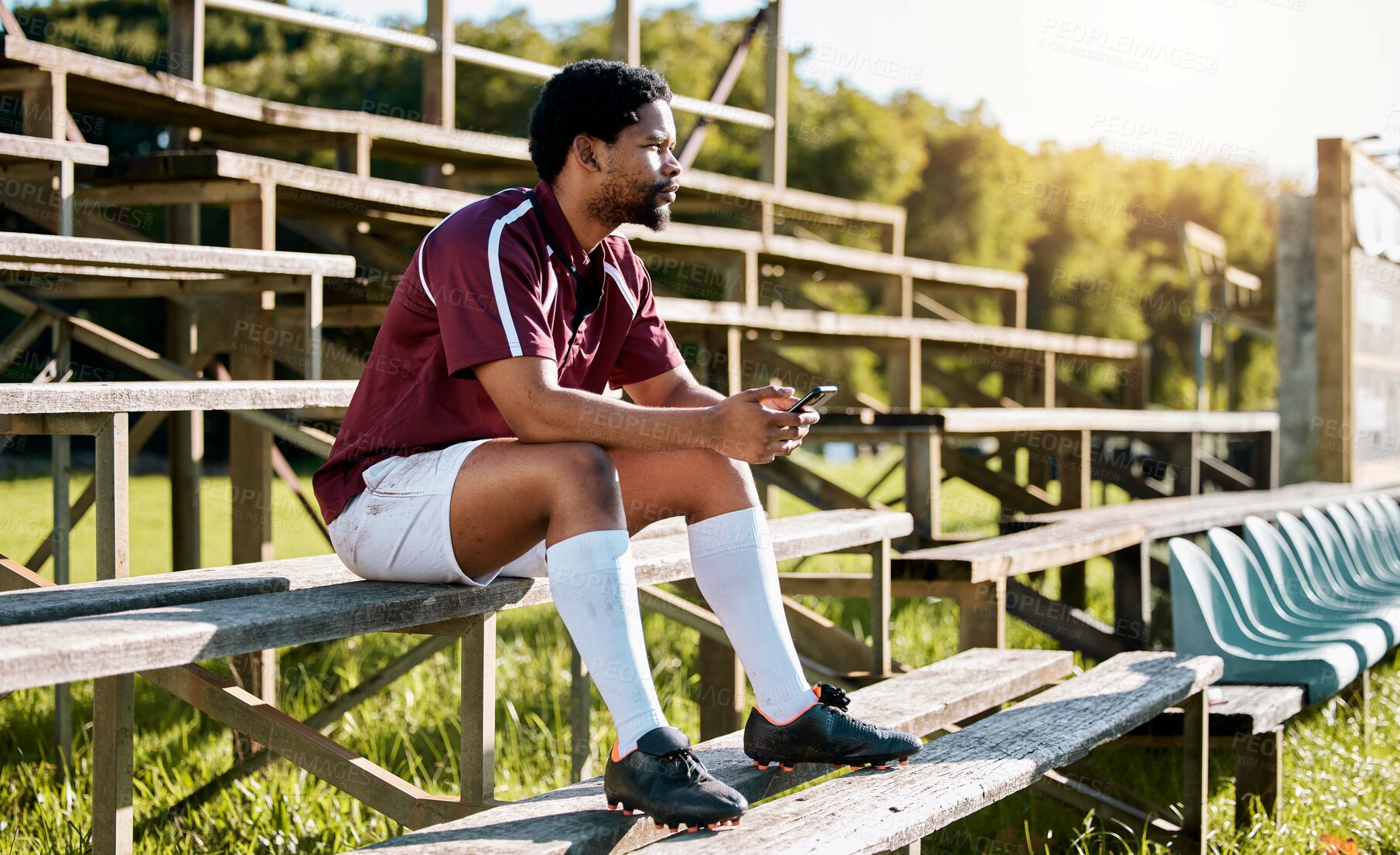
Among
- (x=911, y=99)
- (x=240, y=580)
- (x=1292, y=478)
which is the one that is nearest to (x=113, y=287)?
(x=240, y=580)

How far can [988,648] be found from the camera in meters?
3.67

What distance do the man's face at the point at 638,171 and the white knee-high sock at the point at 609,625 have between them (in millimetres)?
687

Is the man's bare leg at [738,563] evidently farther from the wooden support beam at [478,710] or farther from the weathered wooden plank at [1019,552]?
the weathered wooden plank at [1019,552]

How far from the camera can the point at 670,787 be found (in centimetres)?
194

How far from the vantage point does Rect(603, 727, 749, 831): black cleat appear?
76.2 inches

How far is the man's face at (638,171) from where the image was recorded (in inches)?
95.1

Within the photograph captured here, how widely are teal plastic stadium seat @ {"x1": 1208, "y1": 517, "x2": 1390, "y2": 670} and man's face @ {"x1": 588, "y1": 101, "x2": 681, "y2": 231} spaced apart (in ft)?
8.95

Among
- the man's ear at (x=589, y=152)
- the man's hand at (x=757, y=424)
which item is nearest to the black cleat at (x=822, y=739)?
the man's hand at (x=757, y=424)

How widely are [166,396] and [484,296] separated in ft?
2.90

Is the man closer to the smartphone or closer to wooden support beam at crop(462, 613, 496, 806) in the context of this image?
the smartphone

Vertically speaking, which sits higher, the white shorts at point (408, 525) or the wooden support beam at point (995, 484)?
the white shorts at point (408, 525)

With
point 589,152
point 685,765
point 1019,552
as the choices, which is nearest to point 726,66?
point 1019,552

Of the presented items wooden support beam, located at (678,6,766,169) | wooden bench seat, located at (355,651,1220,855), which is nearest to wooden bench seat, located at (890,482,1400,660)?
wooden bench seat, located at (355,651,1220,855)

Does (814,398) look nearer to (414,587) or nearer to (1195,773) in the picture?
(414,587)
